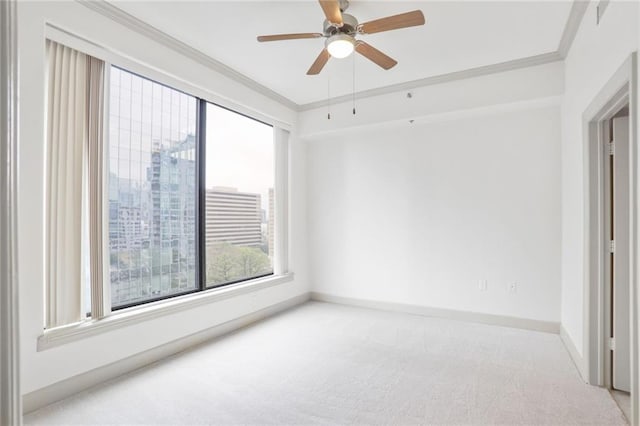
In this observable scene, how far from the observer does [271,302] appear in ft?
14.5

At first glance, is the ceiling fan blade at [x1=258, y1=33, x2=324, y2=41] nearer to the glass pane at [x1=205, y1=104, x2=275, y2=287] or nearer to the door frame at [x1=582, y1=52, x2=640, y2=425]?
the glass pane at [x1=205, y1=104, x2=275, y2=287]

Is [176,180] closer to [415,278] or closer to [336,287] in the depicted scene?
[336,287]

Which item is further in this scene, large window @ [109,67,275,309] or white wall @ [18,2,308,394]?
large window @ [109,67,275,309]

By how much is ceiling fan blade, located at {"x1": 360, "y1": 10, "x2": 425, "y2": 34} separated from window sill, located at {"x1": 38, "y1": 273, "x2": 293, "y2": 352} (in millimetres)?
2828

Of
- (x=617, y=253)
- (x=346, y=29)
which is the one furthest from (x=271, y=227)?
(x=617, y=253)

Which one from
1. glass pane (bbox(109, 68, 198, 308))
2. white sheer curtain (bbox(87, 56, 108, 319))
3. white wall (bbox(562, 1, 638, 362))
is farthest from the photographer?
glass pane (bbox(109, 68, 198, 308))

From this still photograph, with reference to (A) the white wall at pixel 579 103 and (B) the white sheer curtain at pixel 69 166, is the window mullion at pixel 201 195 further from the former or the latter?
(A) the white wall at pixel 579 103

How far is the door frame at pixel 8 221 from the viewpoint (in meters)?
0.48

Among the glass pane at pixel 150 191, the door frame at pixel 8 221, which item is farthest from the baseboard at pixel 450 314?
the door frame at pixel 8 221

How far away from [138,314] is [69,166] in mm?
1279

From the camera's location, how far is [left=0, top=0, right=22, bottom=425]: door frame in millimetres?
475

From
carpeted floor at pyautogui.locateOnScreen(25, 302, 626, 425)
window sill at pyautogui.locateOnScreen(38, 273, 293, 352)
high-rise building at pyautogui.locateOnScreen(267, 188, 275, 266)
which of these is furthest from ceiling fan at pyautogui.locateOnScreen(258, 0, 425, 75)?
carpeted floor at pyautogui.locateOnScreen(25, 302, 626, 425)

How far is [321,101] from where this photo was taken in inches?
188

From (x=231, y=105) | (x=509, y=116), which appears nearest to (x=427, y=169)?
(x=509, y=116)
